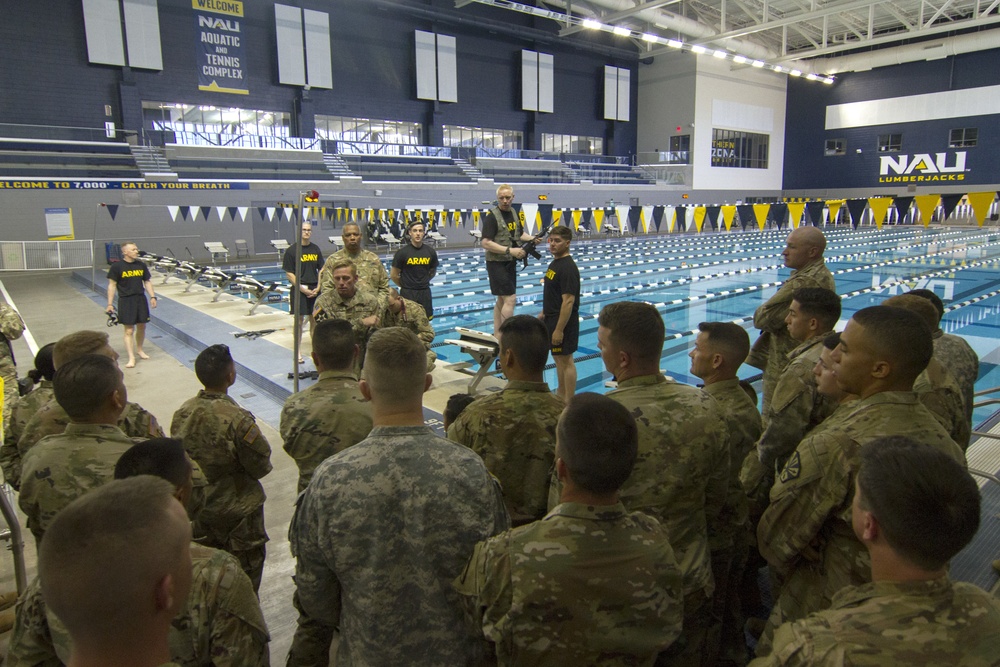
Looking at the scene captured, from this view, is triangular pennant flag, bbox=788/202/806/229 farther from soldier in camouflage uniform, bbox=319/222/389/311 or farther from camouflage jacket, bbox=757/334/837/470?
camouflage jacket, bbox=757/334/837/470

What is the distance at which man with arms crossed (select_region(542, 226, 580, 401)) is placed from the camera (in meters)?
5.01

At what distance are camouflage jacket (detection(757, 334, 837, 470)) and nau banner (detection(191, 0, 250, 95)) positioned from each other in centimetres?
2477

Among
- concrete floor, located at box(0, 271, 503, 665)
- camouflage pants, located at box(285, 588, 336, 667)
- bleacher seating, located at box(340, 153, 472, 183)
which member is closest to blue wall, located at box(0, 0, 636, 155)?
bleacher seating, located at box(340, 153, 472, 183)

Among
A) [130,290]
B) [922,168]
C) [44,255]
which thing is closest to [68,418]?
[130,290]

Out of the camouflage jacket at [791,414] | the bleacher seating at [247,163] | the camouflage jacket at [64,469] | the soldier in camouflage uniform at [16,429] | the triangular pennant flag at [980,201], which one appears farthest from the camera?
the bleacher seating at [247,163]

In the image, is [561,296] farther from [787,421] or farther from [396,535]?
[396,535]

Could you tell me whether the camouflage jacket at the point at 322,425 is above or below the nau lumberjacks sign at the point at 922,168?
below

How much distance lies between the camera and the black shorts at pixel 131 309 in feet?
24.7

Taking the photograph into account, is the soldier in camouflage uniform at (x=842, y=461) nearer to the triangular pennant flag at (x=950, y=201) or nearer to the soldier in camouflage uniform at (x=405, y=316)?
the soldier in camouflage uniform at (x=405, y=316)

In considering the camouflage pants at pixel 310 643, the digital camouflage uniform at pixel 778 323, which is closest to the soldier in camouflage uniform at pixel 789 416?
the digital camouflage uniform at pixel 778 323

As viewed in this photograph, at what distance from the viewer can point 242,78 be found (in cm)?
2319

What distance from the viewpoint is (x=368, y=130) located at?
27.2 m

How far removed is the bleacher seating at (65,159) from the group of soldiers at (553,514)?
65.7 ft

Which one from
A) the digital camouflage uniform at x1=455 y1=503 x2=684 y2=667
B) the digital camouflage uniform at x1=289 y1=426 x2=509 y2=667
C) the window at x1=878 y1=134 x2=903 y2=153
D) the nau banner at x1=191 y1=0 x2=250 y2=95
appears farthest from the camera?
the window at x1=878 y1=134 x2=903 y2=153
